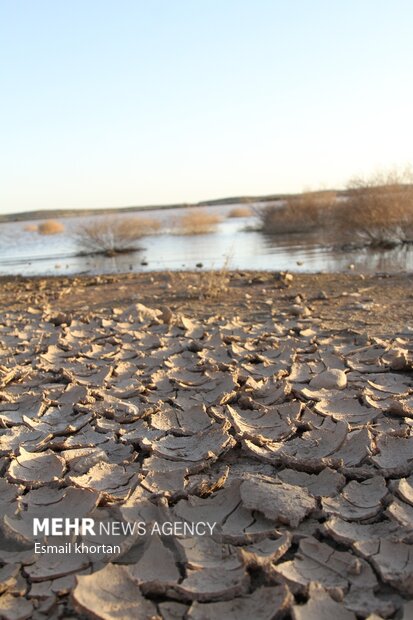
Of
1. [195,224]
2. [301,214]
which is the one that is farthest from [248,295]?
[195,224]

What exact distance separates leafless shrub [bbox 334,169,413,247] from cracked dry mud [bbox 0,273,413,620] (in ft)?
33.9

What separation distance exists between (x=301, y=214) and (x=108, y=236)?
7.58m

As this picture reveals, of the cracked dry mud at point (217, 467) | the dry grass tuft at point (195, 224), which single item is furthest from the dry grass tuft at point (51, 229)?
the cracked dry mud at point (217, 467)

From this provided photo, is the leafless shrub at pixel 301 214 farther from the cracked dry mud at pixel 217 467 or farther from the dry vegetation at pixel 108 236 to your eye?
the cracked dry mud at pixel 217 467

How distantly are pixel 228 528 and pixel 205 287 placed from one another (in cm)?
520

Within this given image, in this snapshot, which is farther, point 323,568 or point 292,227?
point 292,227

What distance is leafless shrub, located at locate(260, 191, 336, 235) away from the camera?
20.6 meters

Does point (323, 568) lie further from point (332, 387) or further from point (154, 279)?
point (154, 279)

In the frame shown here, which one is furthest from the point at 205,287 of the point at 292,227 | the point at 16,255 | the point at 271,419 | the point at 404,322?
the point at 292,227

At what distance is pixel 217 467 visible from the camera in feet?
7.49

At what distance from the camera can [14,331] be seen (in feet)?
16.1

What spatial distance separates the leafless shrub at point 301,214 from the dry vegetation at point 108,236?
6010 millimetres

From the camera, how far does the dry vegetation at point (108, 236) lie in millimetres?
17031

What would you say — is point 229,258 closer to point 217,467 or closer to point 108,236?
point 217,467
